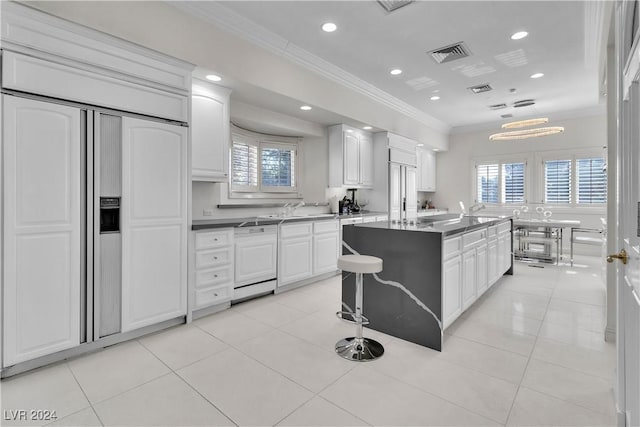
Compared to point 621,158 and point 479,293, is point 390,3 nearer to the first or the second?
point 621,158

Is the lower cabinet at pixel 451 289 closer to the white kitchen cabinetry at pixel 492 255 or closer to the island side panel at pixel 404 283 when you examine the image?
the island side panel at pixel 404 283

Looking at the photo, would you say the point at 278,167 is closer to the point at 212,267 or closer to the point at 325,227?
the point at 325,227

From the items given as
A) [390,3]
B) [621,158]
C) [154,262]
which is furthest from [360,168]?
[621,158]

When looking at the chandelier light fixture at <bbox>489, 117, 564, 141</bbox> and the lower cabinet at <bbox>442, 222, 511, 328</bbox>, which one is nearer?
the lower cabinet at <bbox>442, 222, 511, 328</bbox>

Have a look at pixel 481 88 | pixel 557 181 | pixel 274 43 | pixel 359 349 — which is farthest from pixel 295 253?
pixel 557 181

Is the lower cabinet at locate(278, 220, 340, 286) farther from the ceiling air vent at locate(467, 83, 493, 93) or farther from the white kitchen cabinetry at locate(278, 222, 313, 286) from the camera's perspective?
the ceiling air vent at locate(467, 83, 493, 93)

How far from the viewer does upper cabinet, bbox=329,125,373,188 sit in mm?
5244

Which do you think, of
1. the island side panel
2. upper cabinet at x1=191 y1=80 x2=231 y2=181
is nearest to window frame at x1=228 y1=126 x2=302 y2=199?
upper cabinet at x1=191 y1=80 x2=231 y2=181

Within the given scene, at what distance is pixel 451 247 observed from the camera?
258 cm

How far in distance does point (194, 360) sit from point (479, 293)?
2.71m

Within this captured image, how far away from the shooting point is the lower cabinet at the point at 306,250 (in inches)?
155

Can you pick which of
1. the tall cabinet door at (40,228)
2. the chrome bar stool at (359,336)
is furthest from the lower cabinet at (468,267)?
the tall cabinet door at (40,228)

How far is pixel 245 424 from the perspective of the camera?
164 cm

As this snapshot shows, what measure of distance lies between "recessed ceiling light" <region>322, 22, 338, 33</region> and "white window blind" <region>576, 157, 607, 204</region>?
6107 millimetres
